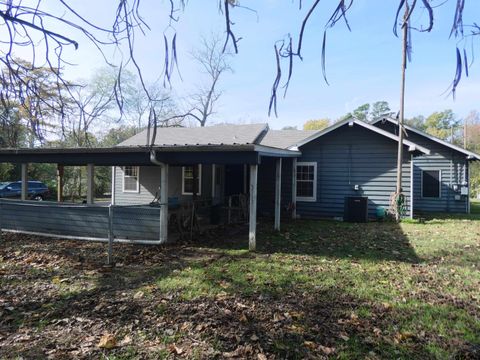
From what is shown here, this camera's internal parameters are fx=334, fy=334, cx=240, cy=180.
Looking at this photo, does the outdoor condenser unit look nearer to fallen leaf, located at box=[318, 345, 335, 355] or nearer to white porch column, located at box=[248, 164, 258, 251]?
white porch column, located at box=[248, 164, 258, 251]

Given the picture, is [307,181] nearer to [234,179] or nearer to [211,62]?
[234,179]

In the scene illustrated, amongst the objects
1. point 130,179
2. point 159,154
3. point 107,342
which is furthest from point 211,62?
point 130,179

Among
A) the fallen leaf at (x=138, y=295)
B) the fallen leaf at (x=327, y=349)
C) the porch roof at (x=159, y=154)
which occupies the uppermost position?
the porch roof at (x=159, y=154)

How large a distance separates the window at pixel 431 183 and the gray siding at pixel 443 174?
0.14 metres

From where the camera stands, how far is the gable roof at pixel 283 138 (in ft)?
48.3

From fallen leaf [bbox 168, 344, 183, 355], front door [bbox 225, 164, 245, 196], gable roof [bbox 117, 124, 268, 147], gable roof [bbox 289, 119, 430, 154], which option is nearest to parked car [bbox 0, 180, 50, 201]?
gable roof [bbox 117, 124, 268, 147]

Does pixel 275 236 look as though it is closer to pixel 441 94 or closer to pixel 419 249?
pixel 419 249

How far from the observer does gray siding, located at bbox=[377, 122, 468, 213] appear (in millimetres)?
14461

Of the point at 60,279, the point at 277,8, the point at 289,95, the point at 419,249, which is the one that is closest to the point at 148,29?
the point at 277,8

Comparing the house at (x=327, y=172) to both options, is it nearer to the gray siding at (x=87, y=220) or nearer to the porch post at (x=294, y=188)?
the porch post at (x=294, y=188)

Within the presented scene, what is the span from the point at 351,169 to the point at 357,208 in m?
1.62

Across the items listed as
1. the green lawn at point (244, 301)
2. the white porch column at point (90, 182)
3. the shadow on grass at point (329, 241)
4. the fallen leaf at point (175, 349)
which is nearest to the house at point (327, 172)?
the shadow on grass at point (329, 241)

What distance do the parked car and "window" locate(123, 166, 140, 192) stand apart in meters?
9.82

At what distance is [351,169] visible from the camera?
12711 millimetres
